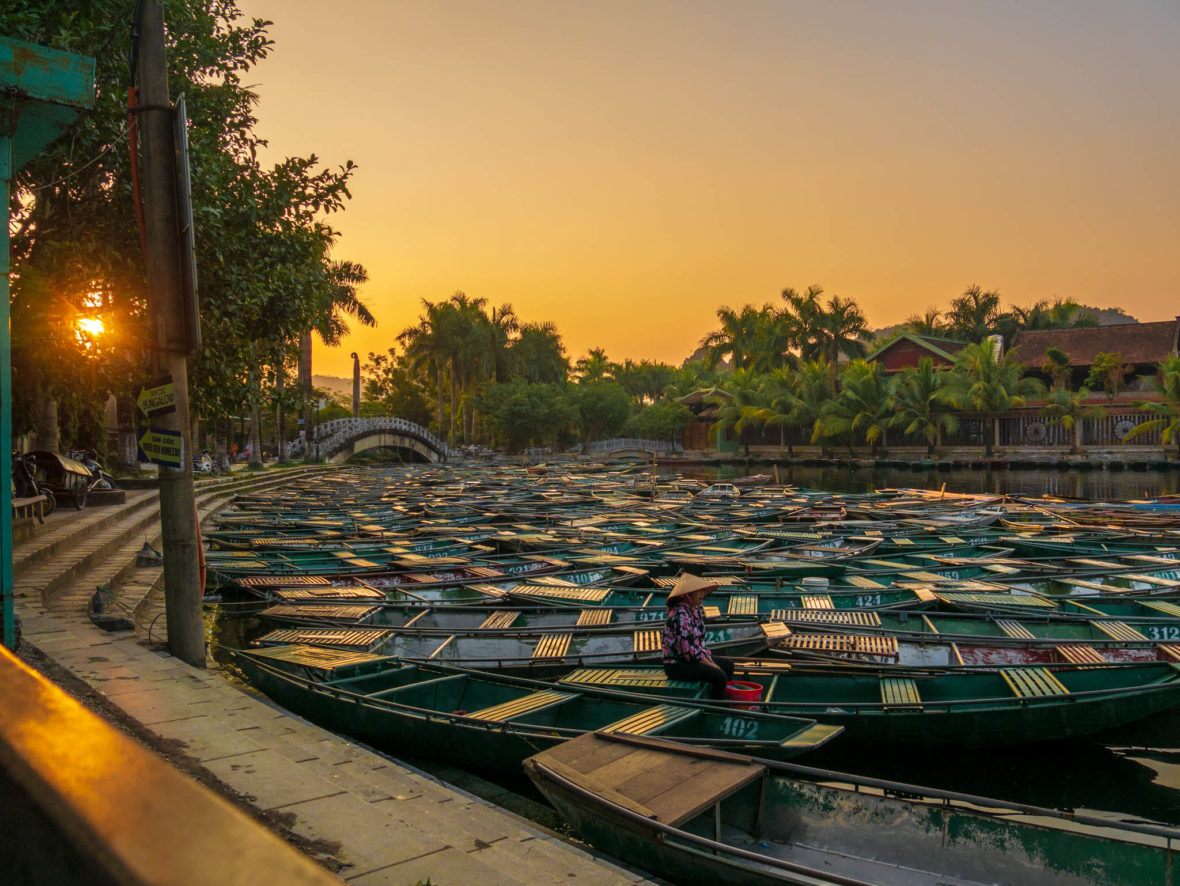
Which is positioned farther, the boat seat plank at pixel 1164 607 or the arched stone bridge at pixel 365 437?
the arched stone bridge at pixel 365 437

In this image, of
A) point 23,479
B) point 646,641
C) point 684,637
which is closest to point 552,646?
point 646,641

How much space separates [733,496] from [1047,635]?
57.4 feet

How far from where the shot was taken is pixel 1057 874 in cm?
435

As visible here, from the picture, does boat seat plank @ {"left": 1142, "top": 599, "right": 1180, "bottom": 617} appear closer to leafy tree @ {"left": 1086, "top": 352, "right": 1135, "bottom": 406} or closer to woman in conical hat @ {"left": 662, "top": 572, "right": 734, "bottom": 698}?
woman in conical hat @ {"left": 662, "top": 572, "right": 734, "bottom": 698}

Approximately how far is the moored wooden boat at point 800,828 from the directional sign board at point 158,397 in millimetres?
4197

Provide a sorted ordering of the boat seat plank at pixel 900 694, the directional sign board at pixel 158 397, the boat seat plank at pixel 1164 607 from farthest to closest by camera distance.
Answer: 1. the boat seat plank at pixel 1164 607
2. the directional sign board at pixel 158 397
3. the boat seat plank at pixel 900 694

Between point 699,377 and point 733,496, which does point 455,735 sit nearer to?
point 733,496

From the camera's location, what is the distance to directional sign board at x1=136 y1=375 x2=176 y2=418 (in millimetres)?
6652

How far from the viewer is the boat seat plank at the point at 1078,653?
7.87 meters

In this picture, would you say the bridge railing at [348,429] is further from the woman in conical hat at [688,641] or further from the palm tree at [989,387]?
the woman in conical hat at [688,641]

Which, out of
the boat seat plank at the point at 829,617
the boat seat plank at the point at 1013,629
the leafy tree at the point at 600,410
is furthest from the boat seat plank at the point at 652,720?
the leafy tree at the point at 600,410

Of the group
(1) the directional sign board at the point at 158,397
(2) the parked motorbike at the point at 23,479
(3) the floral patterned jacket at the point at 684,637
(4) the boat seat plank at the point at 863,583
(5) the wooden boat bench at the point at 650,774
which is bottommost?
(4) the boat seat plank at the point at 863,583

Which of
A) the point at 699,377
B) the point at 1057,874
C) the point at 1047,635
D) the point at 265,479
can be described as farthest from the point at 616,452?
the point at 1057,874

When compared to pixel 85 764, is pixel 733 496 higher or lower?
lower
